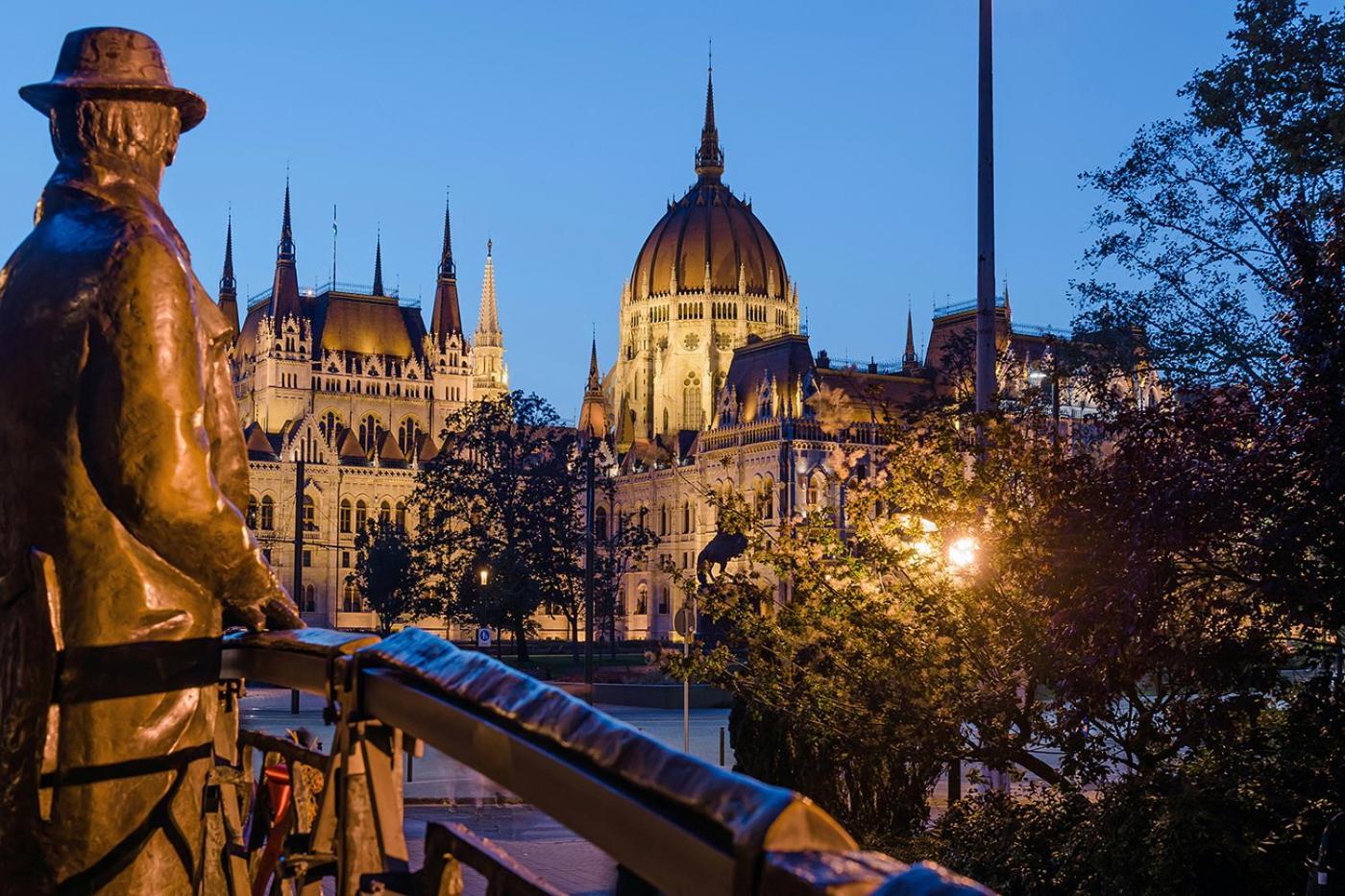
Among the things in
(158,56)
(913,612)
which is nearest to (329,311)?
(913,612)

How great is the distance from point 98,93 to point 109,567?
1262 mm

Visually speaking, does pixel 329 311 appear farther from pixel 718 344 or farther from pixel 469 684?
pixel 469 684

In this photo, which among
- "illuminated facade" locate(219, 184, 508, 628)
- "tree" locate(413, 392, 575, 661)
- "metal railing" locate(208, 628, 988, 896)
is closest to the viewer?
"metal railing" locate(208, 628, 988, 896)

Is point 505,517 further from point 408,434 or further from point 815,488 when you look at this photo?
point 408,434

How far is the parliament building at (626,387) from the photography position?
341 feet

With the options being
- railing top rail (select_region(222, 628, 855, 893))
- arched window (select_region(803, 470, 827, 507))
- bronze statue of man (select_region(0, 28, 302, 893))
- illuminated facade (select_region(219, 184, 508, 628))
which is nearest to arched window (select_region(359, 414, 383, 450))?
illuminated facade (select_region(219, 184, 508, 628))

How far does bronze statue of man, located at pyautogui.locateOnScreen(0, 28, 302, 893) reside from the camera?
3641 mm

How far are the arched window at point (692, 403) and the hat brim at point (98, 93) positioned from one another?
122770 mm

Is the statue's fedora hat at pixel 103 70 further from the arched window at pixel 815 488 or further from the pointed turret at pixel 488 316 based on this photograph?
the pointed turret at pixel 488 316

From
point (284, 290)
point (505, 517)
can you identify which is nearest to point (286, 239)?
point (284, 290)

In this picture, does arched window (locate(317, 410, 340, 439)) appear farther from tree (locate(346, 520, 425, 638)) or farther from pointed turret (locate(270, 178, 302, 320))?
tree (locate(346, 520, 425, 638))

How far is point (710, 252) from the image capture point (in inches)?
5128

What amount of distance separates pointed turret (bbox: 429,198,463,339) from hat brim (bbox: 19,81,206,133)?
128767 millimetres

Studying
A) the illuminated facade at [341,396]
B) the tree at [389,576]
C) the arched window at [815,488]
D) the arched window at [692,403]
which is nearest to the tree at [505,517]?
the tree at [389,576]
